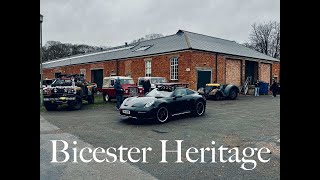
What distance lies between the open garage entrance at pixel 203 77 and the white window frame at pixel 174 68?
6.56 feet

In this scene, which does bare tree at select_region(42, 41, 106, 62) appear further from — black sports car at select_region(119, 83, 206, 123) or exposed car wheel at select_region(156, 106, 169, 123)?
exposed car wheel at select_region(156, 106, 169, 123)

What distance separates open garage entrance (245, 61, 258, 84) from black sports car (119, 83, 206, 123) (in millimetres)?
19123

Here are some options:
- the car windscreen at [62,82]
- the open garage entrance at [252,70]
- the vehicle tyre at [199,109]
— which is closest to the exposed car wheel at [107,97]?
the car windscreen at [62,82]

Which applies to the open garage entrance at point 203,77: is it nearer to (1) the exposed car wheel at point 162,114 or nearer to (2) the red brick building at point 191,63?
(2) the red brick building at point 191,63

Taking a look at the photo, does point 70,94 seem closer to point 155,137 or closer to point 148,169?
point 155,137

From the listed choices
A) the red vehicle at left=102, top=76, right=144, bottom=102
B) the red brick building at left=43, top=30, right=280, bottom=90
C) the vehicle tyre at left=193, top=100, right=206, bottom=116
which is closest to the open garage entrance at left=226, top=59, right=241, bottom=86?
the red brick building at left=43, top=30, right=280, bottom=90

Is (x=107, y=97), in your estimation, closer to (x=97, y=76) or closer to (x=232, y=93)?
(x=232, y=93)

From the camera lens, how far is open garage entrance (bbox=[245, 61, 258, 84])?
28.5 m

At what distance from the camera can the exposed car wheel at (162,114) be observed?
9320 mm
